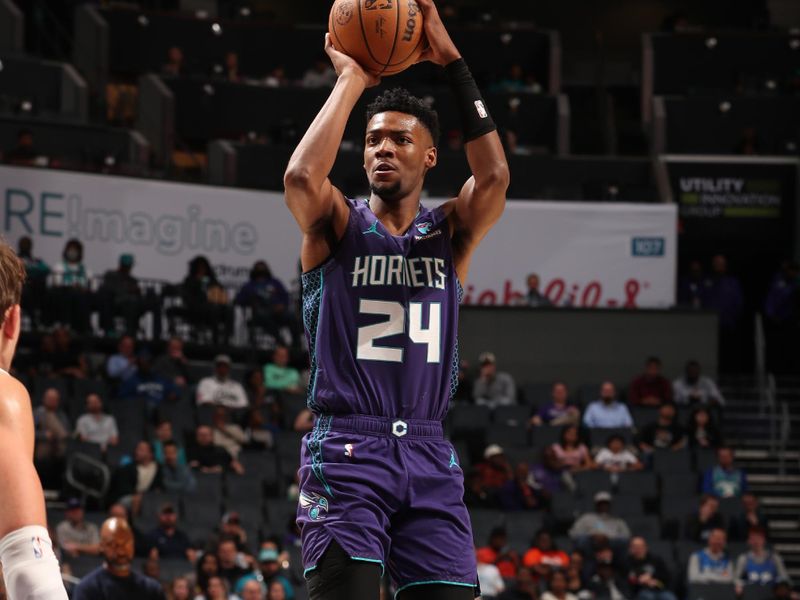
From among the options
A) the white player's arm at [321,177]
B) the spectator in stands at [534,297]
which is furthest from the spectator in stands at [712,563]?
the white player's arm at [321,177]

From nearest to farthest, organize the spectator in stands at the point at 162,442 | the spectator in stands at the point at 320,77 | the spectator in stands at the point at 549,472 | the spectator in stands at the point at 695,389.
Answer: the spectator in stands at the point at 162,442 → the spectator in stands at the point at 549,472 → the spectator in stands at the point at 695,389 → the spectator in stands at the point at 320,77

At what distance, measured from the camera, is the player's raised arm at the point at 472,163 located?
16.8 feet

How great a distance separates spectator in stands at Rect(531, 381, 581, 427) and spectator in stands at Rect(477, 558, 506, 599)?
3809 mm

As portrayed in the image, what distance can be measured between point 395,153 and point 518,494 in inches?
458

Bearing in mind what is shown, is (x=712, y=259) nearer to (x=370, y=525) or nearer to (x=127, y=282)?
(x=127, y=282)

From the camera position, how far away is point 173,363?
17.9 metres

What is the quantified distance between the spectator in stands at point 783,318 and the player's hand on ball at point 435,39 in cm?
1731

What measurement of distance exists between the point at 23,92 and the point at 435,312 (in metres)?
18.9

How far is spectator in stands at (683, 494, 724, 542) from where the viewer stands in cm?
1617

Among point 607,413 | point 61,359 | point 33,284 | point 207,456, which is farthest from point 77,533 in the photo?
point 607,413

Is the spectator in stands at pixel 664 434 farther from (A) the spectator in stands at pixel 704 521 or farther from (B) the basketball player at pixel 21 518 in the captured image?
(B) the basketball player at pixel 21 518

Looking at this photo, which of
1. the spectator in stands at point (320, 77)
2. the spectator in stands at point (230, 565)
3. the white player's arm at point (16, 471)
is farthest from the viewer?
the spectator in stands at point (320, 77)

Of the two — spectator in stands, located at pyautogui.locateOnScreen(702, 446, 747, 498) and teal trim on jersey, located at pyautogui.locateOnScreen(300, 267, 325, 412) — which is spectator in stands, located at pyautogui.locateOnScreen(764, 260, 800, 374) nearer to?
spectator in stands, located at pyautogui.locateOnScreen(702, 446, 747, 498)

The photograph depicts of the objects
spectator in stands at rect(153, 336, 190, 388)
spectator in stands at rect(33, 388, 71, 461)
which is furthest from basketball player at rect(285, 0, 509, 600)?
spectator in stands at rect(153, 336, 190, 388)
